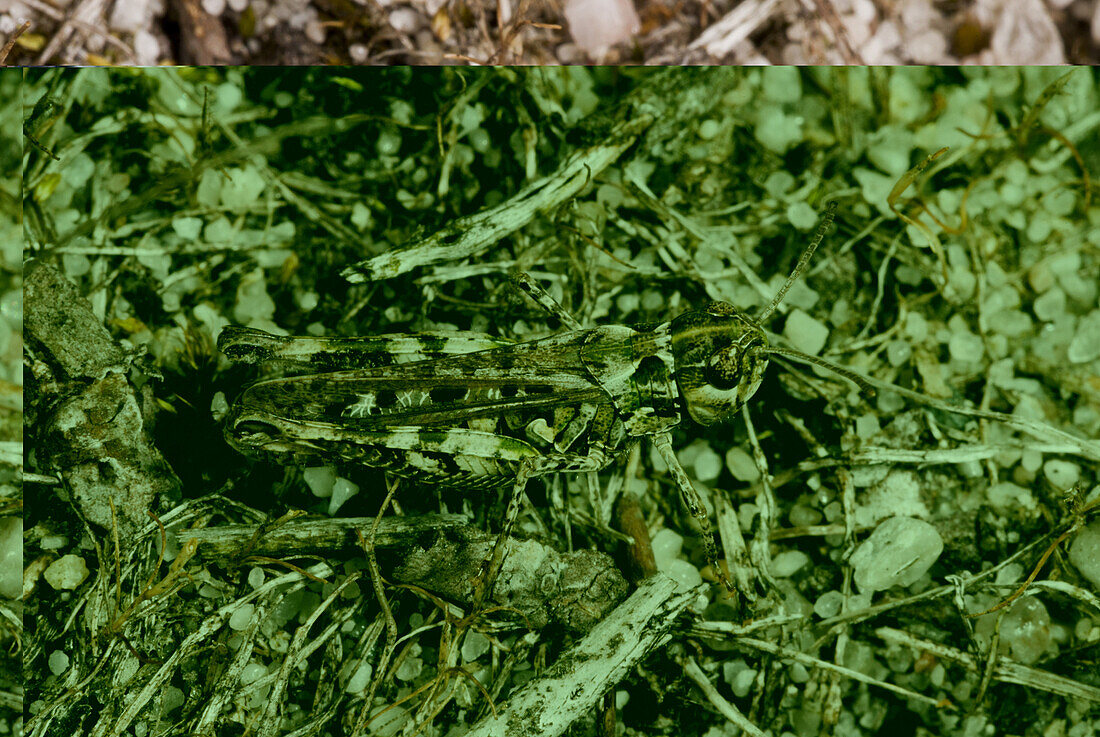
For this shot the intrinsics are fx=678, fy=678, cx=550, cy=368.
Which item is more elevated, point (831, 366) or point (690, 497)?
point (831, 366)

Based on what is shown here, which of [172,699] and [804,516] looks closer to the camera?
[172,699]

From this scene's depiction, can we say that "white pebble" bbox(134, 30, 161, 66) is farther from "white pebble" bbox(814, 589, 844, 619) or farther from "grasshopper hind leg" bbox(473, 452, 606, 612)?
"white pebble" bbox(814, 589, 844, 619)

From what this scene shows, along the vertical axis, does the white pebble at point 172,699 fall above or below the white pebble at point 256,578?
below

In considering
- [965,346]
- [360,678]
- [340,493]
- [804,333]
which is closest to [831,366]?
[804,333]

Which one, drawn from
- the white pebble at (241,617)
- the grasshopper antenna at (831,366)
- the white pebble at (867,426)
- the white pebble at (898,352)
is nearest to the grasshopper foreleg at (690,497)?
the grasshopper antenna at (831,366)

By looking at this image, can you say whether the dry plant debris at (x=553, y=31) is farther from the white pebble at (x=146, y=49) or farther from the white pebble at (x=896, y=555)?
the white pebble at (x=896, y=555)

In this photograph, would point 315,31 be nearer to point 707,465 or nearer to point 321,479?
point 321,479
